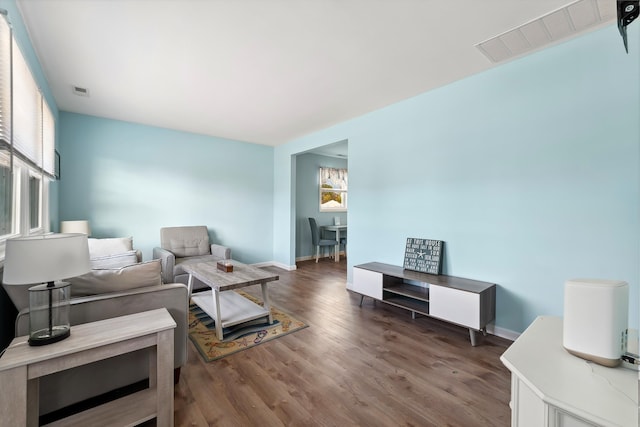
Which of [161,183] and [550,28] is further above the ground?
[550,28]

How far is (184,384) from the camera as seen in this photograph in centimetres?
184

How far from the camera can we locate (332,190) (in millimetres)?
6699

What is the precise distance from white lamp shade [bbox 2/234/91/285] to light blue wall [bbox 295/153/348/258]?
4.80m

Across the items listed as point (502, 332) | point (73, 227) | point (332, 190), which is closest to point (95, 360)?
point (73, 227)

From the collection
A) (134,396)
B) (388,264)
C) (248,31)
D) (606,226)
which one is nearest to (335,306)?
(388,264)

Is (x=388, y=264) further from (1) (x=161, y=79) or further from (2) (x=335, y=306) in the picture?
(1) (x=161, y=79)

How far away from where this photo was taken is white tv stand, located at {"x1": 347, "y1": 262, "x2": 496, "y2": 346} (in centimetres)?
233

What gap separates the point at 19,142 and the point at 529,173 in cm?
403

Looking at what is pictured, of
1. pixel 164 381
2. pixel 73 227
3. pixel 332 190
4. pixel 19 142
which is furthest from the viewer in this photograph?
pixel 332 190

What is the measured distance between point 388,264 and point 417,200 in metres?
0.92

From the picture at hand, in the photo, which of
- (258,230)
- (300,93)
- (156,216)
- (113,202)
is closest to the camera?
(300,93)

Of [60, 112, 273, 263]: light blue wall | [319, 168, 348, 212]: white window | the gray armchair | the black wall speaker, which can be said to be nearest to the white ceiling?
[60, 112, 273, 263]: light blue wall

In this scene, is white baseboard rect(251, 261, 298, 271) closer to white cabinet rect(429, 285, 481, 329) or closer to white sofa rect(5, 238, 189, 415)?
white cabinet rect(429, 285, 481, 329)

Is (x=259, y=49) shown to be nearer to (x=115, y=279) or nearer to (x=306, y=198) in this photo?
(x=115, y=279)
